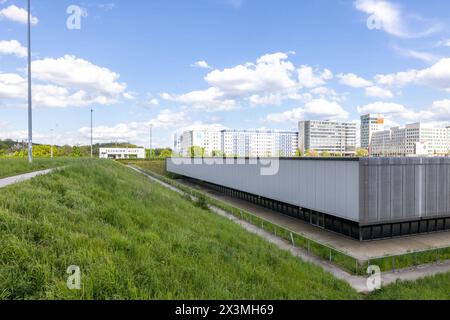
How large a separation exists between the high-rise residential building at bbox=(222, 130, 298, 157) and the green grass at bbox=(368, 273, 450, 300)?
99.8 metres

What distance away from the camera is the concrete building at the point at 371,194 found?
15.0 meters

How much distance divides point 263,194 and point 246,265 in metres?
17.2

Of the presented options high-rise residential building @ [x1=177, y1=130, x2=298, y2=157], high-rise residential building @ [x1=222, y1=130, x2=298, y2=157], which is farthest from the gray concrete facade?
high-rise residential building @ [x1=177, y1=130, x2=298, y2=157]

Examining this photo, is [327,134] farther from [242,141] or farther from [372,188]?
[372,188]

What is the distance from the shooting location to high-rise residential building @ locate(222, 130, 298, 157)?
375 feet

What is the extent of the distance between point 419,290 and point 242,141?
10834cm

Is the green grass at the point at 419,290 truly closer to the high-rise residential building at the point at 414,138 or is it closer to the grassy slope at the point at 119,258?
the grassy slope at the point at 119,258

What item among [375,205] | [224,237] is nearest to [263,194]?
[375,205]

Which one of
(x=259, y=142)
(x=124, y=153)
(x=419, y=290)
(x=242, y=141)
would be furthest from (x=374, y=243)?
(x=124, y=153)

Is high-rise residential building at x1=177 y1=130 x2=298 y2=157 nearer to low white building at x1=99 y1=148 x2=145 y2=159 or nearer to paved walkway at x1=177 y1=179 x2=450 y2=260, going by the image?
low white building at x1=99 y1=148 x2=145 y2=159

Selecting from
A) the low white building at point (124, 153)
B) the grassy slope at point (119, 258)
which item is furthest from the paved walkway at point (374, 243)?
the low white building at point (124, 153)
